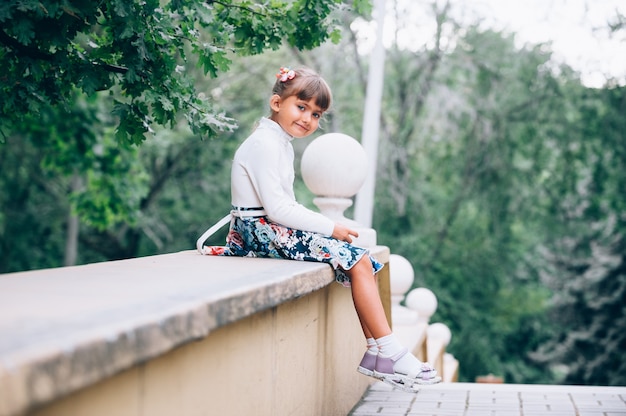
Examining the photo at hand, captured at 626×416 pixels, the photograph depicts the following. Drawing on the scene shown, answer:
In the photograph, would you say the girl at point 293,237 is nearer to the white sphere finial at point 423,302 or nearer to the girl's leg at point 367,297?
the girl's leg at point 367,297

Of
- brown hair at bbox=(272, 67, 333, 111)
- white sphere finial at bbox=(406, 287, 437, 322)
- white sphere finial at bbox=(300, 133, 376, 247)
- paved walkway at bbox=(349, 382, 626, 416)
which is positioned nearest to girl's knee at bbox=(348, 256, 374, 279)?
brown hair at bbox=(272, 67, 333, 111)

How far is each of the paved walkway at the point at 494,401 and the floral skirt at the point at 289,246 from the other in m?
1.15

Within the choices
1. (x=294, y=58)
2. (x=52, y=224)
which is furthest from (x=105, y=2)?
(x=52, y=224)

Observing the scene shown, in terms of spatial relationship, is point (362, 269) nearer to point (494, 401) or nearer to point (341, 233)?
point (341, 233)

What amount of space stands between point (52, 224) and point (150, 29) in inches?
711

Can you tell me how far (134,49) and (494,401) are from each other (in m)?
2.88

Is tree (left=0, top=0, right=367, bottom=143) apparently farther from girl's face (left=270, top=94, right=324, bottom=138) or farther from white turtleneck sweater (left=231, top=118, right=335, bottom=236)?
white turtleneck sweater (left=231, top=118, right=335, bottom=236)

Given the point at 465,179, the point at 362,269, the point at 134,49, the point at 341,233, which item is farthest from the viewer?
the point at 465,179

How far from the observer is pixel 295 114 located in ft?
12.7

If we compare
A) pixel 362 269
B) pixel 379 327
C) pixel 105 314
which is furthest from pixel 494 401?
pixel 105 314

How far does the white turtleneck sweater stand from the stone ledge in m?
0.63

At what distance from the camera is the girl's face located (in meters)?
3.85

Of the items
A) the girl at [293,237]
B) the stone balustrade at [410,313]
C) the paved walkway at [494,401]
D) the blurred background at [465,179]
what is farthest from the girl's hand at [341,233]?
the blurred background at [465,179]

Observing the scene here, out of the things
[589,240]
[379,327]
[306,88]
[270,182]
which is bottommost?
[589,240]
